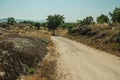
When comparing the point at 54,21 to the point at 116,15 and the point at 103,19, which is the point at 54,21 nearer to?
the point at 103,19

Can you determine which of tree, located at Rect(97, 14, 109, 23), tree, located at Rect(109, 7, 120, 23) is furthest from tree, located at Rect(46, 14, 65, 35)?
tree, located at Rect(109, 7, 120, 23)

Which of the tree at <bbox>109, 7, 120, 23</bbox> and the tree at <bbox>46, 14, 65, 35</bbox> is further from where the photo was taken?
the tree at <bbox>46, 14, 65, 35</bbox>

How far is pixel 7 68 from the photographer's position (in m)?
16.6

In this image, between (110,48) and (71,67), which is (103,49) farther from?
(71,67)

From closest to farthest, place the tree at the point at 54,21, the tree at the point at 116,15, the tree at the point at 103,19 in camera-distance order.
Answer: the tree at the point at 116,15 → the tree at the point at 103,19 → the tree at the point at 54,21

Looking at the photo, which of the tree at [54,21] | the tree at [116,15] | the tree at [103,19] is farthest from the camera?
the tree at [54,21]

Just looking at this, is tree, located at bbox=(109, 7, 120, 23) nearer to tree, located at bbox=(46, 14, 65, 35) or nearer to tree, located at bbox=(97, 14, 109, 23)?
tree, located at bbox=(97, 14, 109, 23)

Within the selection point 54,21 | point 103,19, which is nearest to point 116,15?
point 103,19

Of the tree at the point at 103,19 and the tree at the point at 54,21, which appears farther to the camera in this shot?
the tree at the point at 54,21

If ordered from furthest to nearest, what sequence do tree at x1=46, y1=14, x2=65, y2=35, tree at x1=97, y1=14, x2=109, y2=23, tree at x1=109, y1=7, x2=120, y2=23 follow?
1. tree at x1=46, y1=14, x2=65, y2=35
2. tree at x1=97, y1=14, x2=109, y2=23
3. tree at x1=109, y1=7, x2=120, y2=23

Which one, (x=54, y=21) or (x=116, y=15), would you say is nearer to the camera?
(x=116, y=15)

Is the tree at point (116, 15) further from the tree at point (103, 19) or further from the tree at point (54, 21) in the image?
the tree at point (54, 21)

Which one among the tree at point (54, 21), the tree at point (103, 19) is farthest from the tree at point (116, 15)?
the tree at point (54, 21)

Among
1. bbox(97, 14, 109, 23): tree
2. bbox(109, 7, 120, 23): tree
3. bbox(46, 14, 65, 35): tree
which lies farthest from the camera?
bbox(46, 14, 65, 35): tree
